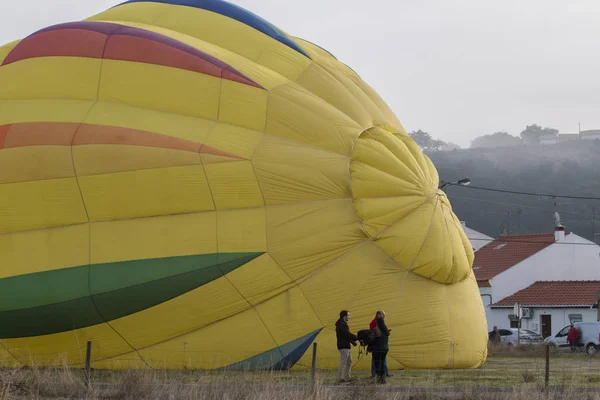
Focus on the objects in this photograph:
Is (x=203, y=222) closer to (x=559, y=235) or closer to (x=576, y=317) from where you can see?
(x=576, y=317)

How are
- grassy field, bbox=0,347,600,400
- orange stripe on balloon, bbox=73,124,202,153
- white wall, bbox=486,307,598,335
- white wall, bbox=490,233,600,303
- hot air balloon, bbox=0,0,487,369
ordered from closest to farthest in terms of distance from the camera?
1. grassy field, bbox=0,347,600,400
2. hot air balloon, bbox=0,0,487,369
3. orange stripe on balloon, bbox=73,124,202,153
4. white wall, bbox=486,307,598,335
5. white wall, bbox=490,233,600,303

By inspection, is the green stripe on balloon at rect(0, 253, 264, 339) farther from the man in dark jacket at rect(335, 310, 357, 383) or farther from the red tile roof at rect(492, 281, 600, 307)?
the red tile roof at rect(492, 281, 600, 307)

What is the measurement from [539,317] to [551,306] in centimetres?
118

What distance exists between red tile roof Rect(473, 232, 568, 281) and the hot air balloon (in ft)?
135

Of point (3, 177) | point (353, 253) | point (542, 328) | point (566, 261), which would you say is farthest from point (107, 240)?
point (566, 261)

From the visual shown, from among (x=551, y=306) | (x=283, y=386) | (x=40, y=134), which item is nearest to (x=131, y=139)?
(x=40, y=134)

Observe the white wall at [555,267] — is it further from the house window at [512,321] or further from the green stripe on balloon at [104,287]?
the green stripe on balloon at [104,287]

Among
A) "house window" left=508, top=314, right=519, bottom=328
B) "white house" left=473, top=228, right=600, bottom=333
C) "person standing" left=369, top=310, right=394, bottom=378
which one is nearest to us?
"person standing" left=369, top=310, right=394, bottom=378

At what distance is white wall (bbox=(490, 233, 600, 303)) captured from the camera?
63.0 m

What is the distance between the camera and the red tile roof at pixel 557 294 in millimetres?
57253


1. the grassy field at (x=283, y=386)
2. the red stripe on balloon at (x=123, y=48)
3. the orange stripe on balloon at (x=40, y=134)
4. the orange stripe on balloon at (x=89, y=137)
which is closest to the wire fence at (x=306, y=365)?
the grassy field at (x=283, y=386)

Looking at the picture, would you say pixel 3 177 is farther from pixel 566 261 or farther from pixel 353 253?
pixel 566 261

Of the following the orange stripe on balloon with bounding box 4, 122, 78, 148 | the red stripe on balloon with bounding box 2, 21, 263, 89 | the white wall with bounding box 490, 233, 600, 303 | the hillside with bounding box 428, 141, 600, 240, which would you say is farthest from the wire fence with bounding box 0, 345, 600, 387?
the hillside with bounding box 428, 141, 600, 240

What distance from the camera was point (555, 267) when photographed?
213 feet
